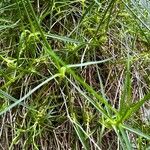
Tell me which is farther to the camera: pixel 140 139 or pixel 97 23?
pixel 97 23

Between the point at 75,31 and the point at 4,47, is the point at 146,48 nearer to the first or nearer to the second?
the point at 75,31

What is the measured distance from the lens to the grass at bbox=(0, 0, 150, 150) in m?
0.60

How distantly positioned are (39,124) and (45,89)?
0.05m

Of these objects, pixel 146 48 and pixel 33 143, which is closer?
pixel 33 143

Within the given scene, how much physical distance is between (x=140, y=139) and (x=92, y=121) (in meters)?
0.07

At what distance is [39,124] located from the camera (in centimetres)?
61

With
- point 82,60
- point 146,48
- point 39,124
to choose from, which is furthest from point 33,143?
point 146,48

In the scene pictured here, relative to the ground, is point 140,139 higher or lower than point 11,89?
lower

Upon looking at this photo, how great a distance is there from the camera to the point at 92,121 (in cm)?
61

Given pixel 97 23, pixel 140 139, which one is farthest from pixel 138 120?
Result: pixel 97 23

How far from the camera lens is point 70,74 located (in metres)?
0.60

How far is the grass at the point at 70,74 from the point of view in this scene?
1.97 ft

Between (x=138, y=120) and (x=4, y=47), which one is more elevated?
(x=4, y=47)

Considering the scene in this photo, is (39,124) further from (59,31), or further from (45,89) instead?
(59,31)
